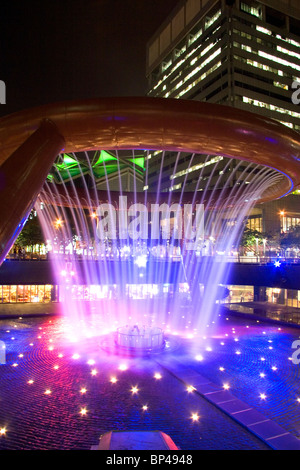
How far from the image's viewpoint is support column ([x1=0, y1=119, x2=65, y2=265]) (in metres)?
6.66

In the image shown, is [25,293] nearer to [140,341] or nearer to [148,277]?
[148,277]

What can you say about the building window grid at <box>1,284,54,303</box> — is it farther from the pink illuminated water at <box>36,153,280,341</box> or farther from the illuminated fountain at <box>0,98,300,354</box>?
the pink illuminated water at <box>36,153,280,341</box>

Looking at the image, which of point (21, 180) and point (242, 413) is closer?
point (21, 180)

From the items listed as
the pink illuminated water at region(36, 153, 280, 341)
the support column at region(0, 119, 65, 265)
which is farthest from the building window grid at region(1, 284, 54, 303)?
the support column at region(0, 119, 65, 265)

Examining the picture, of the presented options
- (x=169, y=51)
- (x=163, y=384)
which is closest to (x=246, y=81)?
(x=169, y=51)

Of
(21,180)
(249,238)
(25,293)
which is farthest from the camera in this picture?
(249,238)

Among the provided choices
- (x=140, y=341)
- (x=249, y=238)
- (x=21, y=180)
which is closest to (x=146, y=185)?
(x=140, y=341)

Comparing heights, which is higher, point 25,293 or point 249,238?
point 249,238

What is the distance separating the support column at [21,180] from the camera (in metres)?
6.66

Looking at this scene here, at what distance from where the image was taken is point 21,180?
7.31 m

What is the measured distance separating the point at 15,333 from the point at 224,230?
184 feet

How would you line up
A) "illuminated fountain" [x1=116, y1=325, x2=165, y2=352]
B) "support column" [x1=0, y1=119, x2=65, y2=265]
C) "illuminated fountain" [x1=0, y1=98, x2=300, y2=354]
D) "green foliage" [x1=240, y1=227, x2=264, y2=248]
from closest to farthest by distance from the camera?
"support column" [x1=0, y1=119, x2=65, y2=265]
"illuminated fountain" [x1=0, y1=98, x2=300, y2=354]
"illuminated fountain" [x1=116, y1=325, x2=165, y2=352]
"green foliage" [x1=240, y1=227, x2=264, y2=248]

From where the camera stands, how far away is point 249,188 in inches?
766

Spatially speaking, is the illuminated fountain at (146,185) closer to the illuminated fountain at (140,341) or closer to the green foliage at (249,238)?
the illuminated fountain at (140,341)
